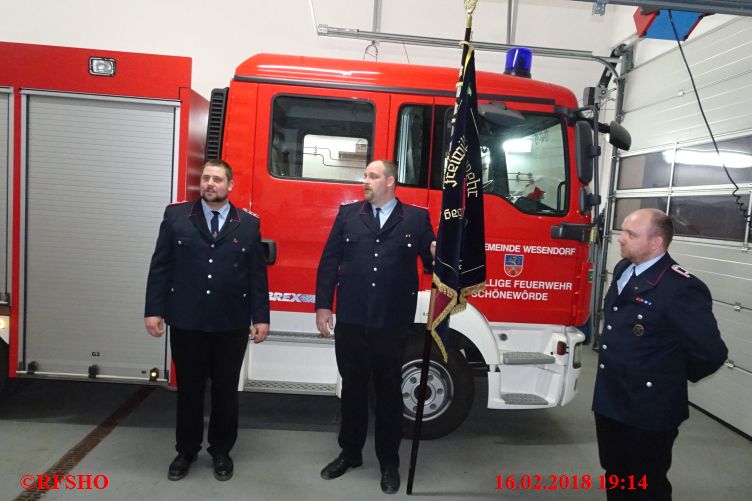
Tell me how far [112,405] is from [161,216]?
170cm

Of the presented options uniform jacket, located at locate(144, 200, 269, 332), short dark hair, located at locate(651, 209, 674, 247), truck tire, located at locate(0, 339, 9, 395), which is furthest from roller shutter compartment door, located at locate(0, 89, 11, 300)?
short dark hair, located at locate(651, 209, 674, 247)

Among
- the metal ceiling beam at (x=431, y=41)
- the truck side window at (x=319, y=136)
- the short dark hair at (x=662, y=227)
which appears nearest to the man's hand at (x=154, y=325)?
the truck side window at (x=319, y=136)

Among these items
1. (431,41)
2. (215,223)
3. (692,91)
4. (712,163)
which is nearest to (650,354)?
(215,223)

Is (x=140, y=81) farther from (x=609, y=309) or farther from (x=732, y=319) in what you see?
(x=732, y=319)

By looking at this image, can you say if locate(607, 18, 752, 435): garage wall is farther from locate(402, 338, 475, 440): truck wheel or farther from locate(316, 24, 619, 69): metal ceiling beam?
locate(402, 338, 475, 440): truck wheel

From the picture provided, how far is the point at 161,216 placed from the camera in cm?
340

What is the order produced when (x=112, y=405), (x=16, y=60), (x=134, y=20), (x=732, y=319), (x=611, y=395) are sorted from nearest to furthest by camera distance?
(x=611, y=395)
(x=16, y=60)
(x=112, y=405)
(x=732, y=319)
(x=134, y=20)

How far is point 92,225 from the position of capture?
336 centimetres

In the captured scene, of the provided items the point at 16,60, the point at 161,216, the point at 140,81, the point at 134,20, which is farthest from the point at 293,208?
the point at 134,20

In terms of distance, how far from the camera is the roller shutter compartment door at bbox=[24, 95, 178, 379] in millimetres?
3326

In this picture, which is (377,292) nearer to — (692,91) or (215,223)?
(215,223)

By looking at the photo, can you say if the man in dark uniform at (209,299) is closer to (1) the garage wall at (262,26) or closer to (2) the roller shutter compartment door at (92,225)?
(2) the roller shutter compartment door at (92,225)

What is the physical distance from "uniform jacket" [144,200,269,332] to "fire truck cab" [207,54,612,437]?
0.39m

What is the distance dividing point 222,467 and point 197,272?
1.16 meters
